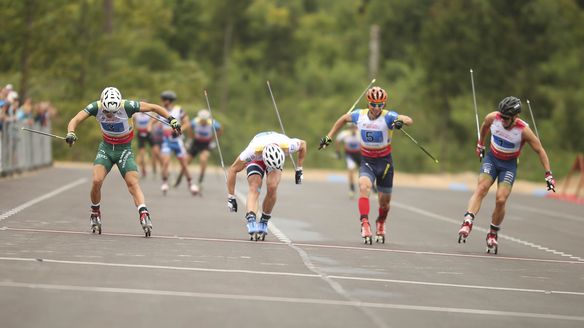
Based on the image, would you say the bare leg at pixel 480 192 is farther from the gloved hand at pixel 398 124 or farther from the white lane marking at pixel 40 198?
the white lane marking at pixel 40 198

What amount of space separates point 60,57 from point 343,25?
3675 centimetres

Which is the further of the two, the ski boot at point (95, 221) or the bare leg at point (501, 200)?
the bare leg at point (501, 200)

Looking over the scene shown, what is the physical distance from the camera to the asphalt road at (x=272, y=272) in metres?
9.38

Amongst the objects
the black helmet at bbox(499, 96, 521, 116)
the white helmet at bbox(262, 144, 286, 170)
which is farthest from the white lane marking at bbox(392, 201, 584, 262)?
the white helmet at bbox(262, 144, 286, 170)

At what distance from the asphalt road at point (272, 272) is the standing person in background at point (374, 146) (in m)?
0.46

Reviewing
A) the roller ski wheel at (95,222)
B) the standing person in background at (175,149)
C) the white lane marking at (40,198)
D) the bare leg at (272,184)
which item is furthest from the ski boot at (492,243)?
the standing person in background at (175,149)

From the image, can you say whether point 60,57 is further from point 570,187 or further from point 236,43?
point 236,43

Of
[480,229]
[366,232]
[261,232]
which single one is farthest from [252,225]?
[480,229]

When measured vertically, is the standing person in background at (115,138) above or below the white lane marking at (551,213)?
above

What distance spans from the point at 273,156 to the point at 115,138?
7.04ft

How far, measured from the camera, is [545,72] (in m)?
52.3

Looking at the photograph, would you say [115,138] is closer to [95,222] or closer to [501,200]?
[95,222]

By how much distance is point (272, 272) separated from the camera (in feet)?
40.3

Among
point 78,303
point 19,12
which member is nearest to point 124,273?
point 78,303
